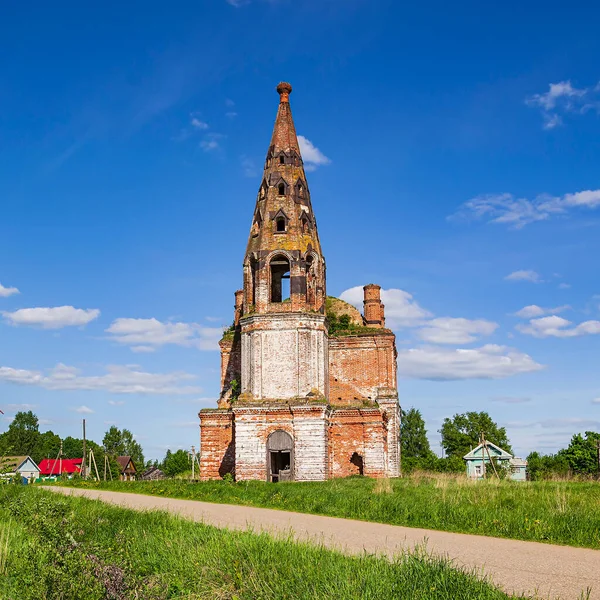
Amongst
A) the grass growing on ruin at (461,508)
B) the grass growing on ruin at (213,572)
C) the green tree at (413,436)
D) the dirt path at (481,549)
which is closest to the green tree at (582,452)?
the green tree at (413,436)

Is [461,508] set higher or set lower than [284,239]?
lower

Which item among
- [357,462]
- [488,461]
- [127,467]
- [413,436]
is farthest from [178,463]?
[357,462]

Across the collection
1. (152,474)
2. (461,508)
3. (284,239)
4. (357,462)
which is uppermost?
(284,239)

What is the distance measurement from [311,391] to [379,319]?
795 cm

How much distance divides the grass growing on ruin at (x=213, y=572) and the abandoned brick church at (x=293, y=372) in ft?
57.5

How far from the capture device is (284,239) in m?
29.8

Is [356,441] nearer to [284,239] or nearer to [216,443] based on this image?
[216,443]

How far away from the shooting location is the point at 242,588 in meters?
7.48

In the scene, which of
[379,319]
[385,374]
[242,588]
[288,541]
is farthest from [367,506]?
[379,319]

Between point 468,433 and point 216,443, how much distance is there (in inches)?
1530

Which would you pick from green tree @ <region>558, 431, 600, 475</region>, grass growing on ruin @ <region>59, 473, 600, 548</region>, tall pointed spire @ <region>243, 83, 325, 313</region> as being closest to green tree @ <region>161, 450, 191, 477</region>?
green tree @ <region>558, 431, 600, 475</region>

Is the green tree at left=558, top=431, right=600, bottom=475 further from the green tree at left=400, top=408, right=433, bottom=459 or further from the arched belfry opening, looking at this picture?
the arched belfry opening

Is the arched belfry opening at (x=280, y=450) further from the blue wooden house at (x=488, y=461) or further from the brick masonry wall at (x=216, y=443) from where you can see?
the blue wooden house at (x=488, y=461)

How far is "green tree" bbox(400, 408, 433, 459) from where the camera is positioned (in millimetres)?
61188
